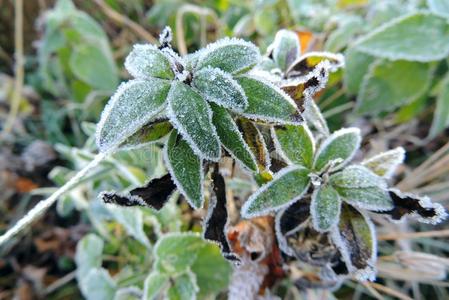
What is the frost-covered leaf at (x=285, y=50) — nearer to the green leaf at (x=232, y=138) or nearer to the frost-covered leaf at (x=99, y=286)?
the green leaf at (x=232, y=138)

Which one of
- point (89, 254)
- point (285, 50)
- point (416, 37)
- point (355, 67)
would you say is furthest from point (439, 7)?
point (89, 254)

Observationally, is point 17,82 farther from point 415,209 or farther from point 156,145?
point 415,209

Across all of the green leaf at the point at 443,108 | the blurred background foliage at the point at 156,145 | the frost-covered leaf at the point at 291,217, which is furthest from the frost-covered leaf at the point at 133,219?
the green leaf at the point at 443,108

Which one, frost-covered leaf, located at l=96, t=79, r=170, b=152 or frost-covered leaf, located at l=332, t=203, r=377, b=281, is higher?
frost-covered leaf, located at l=96, t=79, r=170, b=152

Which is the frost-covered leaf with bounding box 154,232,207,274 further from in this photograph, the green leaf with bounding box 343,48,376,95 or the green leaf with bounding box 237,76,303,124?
the green leaf with bounding box 343,48,376,95

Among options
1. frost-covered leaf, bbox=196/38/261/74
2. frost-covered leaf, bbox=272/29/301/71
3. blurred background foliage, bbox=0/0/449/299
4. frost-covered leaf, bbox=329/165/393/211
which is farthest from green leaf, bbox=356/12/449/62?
frost-covered leaf, bbox=196/38/261/74

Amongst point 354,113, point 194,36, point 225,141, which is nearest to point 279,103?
point 225,141
